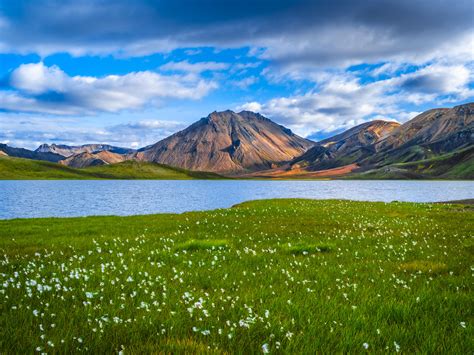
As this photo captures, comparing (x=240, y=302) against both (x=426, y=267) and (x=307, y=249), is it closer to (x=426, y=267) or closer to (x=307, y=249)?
(x=426, y=267)

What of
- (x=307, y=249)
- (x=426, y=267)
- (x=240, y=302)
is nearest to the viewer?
(x=240, y=302)

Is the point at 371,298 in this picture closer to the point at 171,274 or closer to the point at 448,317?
the point at 448,317

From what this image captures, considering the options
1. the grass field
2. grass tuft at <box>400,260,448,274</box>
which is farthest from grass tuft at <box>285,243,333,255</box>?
grass tuft at <box>400,260,448,274</box>

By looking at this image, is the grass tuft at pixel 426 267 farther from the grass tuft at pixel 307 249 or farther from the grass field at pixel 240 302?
the grass tuft at pixel 307 249

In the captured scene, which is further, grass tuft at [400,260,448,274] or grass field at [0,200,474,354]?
grass tuft at [400,260,448,274]

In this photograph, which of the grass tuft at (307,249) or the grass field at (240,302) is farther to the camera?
the grass tuft at (307,249)

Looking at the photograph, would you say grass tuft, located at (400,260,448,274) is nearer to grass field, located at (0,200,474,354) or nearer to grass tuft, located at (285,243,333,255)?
grass field, located at (0,200,474,354)

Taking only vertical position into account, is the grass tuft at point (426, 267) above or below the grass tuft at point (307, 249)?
above

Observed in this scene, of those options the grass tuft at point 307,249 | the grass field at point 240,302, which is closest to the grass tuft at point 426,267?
the grass field at point 240,302

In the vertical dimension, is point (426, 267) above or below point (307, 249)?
above

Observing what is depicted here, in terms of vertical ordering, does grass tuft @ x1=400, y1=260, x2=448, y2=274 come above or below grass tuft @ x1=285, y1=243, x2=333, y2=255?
above

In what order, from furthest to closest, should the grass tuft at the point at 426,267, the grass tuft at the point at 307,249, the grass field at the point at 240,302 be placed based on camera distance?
1. the grass tuft at the point at 307,249
2. the grass tuft at the point at 426,267
3. the grass field at the point at 240,302

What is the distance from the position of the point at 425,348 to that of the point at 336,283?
12.0 ft

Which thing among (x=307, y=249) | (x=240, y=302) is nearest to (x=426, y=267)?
(x=307, y=249)
